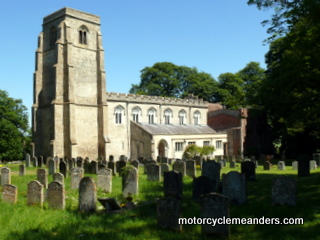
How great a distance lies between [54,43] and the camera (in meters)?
32.8

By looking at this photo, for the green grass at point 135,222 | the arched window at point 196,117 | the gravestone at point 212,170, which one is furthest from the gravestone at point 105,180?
the arched window at point 196,117

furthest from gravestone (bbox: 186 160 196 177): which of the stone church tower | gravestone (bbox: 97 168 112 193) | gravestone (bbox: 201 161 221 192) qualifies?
the stone church tower

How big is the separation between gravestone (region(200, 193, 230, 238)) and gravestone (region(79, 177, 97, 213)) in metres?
3.55

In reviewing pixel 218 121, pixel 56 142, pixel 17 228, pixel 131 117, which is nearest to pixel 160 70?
pixel 218 121

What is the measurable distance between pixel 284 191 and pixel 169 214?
353 cm

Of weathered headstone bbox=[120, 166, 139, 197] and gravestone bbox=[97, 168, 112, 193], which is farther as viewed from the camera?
gravestone bbox=[97, 168, 112, 193]

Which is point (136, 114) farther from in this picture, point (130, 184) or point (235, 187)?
point (235, 187)

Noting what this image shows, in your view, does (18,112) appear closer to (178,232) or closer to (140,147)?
(140,147)

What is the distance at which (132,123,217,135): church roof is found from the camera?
114 ft

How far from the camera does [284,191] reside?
895 centimetres

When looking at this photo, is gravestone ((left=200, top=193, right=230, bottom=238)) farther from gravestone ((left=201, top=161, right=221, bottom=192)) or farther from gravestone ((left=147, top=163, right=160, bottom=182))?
gravestone ((left=147, top=163, right=160, bottom=182))

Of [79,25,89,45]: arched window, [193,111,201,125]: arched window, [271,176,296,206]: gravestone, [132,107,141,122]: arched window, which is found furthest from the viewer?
[193,111,201,125]: arched window

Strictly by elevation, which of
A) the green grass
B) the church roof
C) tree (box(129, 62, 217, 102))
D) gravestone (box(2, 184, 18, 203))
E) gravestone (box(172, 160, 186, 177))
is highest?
tree (box(129, 62, 217, 102))

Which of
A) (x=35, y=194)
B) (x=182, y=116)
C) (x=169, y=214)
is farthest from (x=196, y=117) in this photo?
(x=169, y=214)
